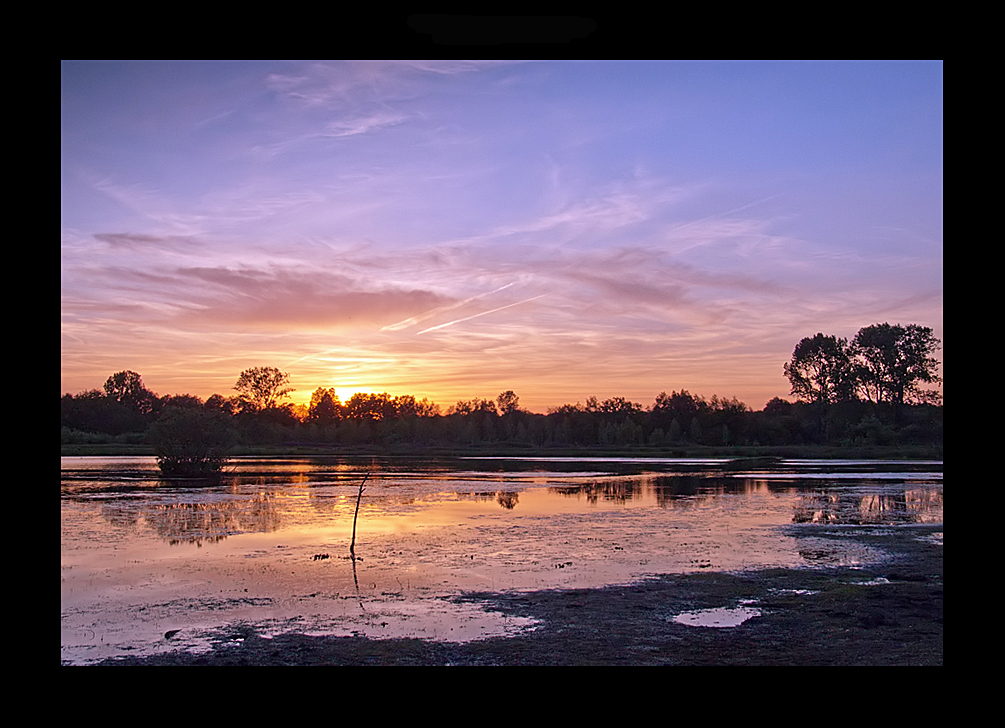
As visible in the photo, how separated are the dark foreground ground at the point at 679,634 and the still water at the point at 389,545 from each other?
0.35 metres

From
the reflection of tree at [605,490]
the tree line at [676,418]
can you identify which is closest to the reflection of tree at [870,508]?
the reflection of tree at [605,490]

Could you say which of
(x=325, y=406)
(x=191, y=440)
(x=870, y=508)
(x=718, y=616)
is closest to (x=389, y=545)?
(x=718, y=616)

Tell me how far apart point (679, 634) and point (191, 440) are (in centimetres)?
2066

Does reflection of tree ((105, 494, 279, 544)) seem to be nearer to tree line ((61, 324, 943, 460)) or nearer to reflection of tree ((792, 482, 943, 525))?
reflection of tree ((792, 482, 943, 525))

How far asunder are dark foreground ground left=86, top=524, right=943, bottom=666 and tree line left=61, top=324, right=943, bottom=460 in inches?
1510

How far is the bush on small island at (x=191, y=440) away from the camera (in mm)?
23828

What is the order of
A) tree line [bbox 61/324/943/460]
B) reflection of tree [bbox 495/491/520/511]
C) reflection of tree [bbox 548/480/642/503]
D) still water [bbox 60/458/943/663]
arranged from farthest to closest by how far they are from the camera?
tree line [bbox 61/324/943/460]
reflection of tree [bbox 548/480/642/503]
reflection of tree [bbox 495/491/520/511]
still water [bbox 60/458/943/663]

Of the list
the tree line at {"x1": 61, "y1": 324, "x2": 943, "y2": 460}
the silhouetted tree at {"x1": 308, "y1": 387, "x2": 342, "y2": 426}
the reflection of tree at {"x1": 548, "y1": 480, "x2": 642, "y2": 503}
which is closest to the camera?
the reflection of tree at {"x1": 548, "y1": 480, "x2": 642, "y2": 503}

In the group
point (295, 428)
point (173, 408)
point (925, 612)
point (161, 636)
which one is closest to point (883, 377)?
point (295, 428)

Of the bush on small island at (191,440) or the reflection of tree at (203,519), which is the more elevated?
the bush on small island at (191,440)

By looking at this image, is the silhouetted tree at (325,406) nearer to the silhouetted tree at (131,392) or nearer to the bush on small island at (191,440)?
the silhouetted tree at (131,392)

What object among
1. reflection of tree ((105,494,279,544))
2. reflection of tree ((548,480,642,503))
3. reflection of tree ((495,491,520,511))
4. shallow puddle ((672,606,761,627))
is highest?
shallow puddle ((672,606,761,627))

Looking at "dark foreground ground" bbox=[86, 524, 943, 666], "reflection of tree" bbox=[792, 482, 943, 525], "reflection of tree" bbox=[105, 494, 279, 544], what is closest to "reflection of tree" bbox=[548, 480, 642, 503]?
"reflection of tree" bbox=[792, 482, 943, 525]

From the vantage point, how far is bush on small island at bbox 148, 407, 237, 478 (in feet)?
→ 78.2
